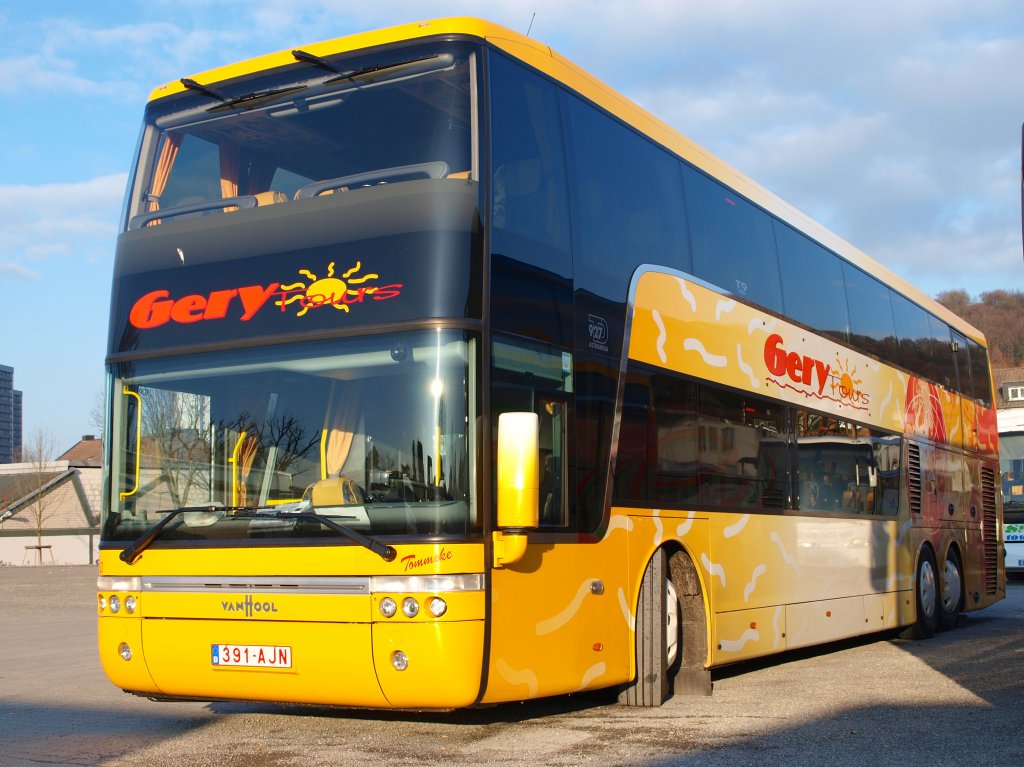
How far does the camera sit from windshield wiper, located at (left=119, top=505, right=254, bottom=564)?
7.75 m

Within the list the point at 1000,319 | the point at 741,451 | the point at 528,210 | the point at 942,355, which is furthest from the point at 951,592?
the point at 1000,319

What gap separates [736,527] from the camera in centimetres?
1056

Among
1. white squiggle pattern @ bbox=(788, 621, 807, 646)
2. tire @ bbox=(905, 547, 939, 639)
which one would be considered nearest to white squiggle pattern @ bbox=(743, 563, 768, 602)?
white squiggle pattern @ bbox=(788, 621, 807, 646)

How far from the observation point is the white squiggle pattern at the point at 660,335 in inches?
374

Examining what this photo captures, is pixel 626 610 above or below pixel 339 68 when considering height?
below

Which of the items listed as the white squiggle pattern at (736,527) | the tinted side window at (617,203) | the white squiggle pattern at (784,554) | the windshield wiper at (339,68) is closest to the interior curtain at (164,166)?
the windshield wiper at (339,68)

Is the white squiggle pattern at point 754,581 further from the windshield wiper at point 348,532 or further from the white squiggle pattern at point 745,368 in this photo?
the windshield wiper at point 348,532

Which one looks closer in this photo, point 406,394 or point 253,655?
point 406,394

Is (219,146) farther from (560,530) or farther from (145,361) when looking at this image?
(560,530)

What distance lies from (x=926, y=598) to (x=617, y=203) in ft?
28.9

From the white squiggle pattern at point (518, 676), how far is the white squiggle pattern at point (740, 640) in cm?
294

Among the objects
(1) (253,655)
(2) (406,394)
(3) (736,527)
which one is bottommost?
(1) (253,655)

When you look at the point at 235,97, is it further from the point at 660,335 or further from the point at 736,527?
the point at 736,527

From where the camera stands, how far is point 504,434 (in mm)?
6965
